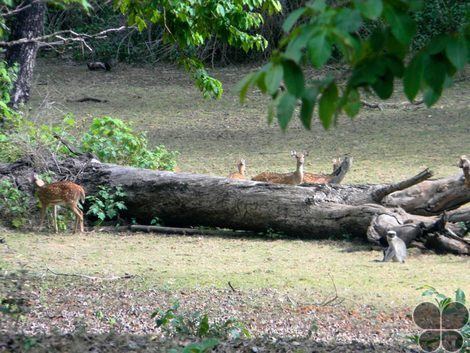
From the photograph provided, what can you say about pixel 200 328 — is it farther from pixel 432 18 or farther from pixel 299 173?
pixel 432 18

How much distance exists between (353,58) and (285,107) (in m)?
0.26

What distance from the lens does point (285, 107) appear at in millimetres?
2338

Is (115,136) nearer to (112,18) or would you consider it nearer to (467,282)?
(467,282)

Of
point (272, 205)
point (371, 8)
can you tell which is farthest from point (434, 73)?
point (272, 205)

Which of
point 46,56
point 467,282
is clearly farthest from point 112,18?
point 467,282

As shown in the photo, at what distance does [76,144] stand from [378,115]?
6.99 meters

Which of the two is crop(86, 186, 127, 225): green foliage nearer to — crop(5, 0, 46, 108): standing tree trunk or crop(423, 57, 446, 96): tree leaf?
crop(5, 0, 46, 108): standing tree trunk

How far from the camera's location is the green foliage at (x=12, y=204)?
10.2 metres

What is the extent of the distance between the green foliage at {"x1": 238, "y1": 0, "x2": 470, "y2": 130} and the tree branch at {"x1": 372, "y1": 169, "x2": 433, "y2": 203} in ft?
21.0

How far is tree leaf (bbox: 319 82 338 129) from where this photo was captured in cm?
241

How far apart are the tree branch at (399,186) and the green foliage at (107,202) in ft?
9.59

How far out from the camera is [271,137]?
15.6m

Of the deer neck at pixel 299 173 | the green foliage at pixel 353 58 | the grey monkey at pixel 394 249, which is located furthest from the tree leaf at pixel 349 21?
the deer neck at pixel 299 173

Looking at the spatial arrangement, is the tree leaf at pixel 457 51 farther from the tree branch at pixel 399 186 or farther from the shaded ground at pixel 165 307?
the tree branch at pixel 399 186
